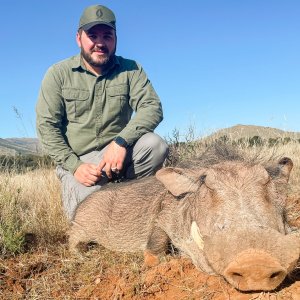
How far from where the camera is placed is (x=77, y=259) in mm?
4207

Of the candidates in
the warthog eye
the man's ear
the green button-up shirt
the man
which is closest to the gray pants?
the man

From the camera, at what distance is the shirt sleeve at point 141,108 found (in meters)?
5.23

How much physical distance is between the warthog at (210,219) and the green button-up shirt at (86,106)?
853 millimetres

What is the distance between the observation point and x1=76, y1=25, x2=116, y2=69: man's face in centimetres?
544

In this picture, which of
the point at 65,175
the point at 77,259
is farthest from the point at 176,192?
the point at 65,175

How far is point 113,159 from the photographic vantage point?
197 inches

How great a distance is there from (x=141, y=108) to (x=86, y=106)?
0.65 metres

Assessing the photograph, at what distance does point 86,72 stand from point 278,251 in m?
3.74

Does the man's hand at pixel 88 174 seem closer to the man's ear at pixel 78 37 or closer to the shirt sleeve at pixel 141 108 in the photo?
the shirt sleeve at pixel 141 108

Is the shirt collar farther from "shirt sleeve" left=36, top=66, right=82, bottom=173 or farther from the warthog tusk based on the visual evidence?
the warthog tusk

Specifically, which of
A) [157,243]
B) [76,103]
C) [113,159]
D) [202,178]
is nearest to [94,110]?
[76,103]

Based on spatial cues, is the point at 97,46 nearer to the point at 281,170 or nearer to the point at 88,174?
the point at 88,174

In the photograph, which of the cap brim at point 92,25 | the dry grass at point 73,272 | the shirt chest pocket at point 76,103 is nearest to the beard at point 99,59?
the cap brim at point 92,25

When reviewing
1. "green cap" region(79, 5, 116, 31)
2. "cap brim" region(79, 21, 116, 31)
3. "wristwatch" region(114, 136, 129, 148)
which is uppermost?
"green cap" region(79, 5, 116, 31)
